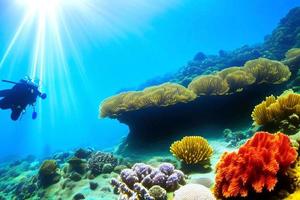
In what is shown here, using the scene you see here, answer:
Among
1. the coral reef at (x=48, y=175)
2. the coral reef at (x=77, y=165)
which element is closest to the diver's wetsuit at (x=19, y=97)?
the coral reef at (x=48, y=175)

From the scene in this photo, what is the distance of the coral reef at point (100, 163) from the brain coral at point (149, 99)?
1.69m

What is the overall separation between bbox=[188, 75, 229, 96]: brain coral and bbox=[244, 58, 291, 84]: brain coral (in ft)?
3.60

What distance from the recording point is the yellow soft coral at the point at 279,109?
18.6 ft

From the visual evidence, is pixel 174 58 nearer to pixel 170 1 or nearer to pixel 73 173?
pixel 170 1

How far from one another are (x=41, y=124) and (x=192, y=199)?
16909 cm

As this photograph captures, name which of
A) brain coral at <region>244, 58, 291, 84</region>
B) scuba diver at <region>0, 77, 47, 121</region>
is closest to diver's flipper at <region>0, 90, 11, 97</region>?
scuba diver at <region>0, 77, 47, 121</region>

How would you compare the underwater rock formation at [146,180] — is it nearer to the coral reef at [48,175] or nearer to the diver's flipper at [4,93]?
the coral reef at [48,175]

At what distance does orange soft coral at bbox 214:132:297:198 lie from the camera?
344 cm

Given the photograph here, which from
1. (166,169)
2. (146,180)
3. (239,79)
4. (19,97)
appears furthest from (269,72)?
(19,97)

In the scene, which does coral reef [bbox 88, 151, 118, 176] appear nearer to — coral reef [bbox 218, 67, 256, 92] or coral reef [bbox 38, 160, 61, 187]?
coral reef [bbox 38, 160, 61, 187]

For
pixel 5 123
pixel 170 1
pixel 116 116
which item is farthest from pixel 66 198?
pixel 5 123

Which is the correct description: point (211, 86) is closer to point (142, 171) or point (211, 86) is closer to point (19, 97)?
point (142, 171)

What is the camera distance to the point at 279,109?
5.77 meters

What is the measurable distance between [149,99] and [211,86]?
204 cm
